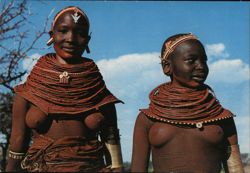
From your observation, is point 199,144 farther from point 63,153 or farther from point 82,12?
point 82,12

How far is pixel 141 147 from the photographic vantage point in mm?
5234

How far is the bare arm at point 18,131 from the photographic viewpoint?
17.2 ft

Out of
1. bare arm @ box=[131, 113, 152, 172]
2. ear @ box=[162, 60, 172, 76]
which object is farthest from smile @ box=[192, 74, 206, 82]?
bare arm @ box=[131, 113, 152, 172]

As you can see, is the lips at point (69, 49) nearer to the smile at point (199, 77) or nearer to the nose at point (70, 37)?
the nose at point (70, 37)

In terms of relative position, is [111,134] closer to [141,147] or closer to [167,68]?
[141,147]

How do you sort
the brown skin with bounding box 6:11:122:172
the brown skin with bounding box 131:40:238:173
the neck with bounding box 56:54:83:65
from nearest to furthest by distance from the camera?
the brown skin with bounding box 131:40:238:173 < the brown skin with bounding box 6:11:122:172 < the neck with bounding box 56:54:83:65

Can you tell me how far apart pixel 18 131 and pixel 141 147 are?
50.8 inches

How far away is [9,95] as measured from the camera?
1477 centimetres

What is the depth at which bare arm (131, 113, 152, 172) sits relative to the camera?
206 inches

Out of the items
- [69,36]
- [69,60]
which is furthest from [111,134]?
[69,36]

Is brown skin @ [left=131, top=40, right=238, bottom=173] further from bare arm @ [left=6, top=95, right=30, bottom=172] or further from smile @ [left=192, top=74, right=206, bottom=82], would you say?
bare arm @ [left=6, top=95, right=30, bottom=172]

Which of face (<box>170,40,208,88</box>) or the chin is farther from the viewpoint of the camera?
the chin

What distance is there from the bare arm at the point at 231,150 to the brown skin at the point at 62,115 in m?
1.13

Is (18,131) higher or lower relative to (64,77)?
lower
